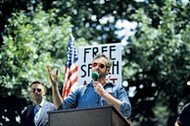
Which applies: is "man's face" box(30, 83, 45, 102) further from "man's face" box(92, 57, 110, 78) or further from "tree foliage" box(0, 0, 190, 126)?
"tree foliage" box(0, 0, 190, 126)

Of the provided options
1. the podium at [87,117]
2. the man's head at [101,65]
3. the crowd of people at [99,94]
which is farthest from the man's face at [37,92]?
the podium at [87,117]

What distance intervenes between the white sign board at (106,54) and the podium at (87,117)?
3469 millimetres

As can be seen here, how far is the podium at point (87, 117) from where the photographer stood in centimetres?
445

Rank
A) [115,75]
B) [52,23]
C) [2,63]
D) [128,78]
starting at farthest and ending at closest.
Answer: [128,78] < [52,23] < [2,63] < [115,75]

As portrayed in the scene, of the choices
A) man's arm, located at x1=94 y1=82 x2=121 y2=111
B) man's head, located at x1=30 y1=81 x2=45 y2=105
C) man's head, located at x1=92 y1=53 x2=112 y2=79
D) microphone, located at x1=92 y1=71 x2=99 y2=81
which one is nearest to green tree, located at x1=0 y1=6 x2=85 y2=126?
man's head, located at x1=30 y1=81 x2=45 y2=105

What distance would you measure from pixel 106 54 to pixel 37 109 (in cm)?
141

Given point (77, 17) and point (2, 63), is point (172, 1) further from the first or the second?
point (2, 63)

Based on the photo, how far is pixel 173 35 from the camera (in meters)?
15.9

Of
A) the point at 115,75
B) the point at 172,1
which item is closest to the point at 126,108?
→ the point at 115,75

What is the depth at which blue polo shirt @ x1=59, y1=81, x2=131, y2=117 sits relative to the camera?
510 cm

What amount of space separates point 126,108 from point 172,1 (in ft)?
40.9

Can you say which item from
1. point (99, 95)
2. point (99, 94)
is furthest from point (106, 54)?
point (99, 94)

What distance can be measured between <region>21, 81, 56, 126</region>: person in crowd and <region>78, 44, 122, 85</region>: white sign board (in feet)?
2.87

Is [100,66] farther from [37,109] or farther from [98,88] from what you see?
[37,109]
